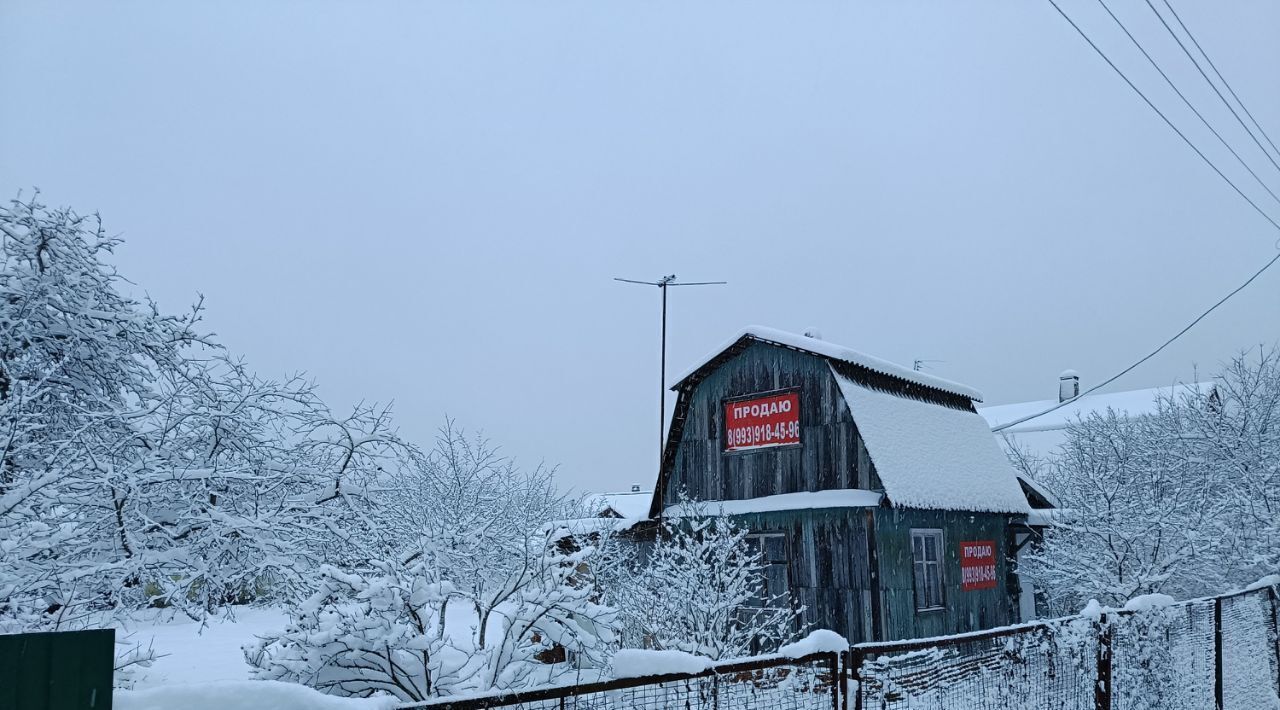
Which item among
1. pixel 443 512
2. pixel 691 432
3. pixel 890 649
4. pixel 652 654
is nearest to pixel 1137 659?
pixel 890 649

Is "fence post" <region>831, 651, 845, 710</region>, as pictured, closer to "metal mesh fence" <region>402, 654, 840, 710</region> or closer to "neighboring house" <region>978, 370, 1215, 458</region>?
"metal mesh fence" <region>402, 654, 840, 710</region>

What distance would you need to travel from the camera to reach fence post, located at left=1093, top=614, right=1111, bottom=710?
7.29 meters

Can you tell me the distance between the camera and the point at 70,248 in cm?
664

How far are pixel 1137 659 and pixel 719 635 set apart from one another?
566 centimetres

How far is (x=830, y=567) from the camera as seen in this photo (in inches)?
619

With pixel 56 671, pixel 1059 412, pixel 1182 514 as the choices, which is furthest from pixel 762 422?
pixel 1059 412

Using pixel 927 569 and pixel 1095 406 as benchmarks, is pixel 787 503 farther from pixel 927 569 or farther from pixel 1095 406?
pixel 1095 406

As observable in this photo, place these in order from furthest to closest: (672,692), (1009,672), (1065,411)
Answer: (1065,411) < (1009,672) < (672,692)

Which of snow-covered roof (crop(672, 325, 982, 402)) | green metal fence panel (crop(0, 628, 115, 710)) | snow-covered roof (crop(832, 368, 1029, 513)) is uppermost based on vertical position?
snow-covered roof (crop(672, 325, 982, 402))

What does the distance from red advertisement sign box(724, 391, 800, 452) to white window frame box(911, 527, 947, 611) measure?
3.12 metres

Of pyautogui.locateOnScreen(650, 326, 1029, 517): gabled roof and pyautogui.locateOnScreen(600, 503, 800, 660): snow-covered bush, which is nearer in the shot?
pyautogui.locateOnScreen(600, 503, 800, 660): snow-covered bush

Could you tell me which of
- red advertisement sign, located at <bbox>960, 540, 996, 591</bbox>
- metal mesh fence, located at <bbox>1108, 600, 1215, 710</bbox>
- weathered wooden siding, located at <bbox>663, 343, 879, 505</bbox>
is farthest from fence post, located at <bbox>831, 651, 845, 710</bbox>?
red advertisement sign, located at <bbox>960, 540, 996, 591</bbox>

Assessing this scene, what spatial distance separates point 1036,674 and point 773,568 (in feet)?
32.2

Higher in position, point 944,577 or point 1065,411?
point 1065,411
